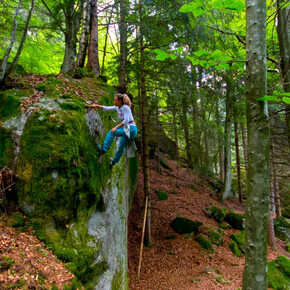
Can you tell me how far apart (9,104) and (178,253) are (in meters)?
8.17

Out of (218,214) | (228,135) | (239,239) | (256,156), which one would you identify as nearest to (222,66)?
(256,156)

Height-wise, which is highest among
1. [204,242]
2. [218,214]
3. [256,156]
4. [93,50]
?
[93,50]

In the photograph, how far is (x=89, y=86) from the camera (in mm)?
5957

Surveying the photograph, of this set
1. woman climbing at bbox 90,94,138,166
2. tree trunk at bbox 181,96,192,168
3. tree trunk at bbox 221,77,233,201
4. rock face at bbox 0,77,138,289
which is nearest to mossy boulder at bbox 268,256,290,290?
rock face at bbox 0,77,138,289

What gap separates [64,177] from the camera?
3.39 metres

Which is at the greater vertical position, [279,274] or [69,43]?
[69,43]

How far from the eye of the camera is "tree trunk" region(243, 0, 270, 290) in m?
1.94

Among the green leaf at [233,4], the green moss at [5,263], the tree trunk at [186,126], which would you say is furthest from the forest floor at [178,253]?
the green leaf at [233,4]

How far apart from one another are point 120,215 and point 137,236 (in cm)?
419

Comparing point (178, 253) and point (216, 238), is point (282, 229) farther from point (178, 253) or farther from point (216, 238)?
point (178, 253)

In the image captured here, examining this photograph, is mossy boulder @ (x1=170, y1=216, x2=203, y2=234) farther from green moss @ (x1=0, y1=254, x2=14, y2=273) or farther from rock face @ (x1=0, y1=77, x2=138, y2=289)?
green moss @ (x1=0, y1=254, x2=14, y2=273)

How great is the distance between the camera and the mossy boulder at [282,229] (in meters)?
11.9

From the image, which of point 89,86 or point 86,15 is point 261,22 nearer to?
point 89,86

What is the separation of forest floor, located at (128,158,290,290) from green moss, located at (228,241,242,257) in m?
0.17
